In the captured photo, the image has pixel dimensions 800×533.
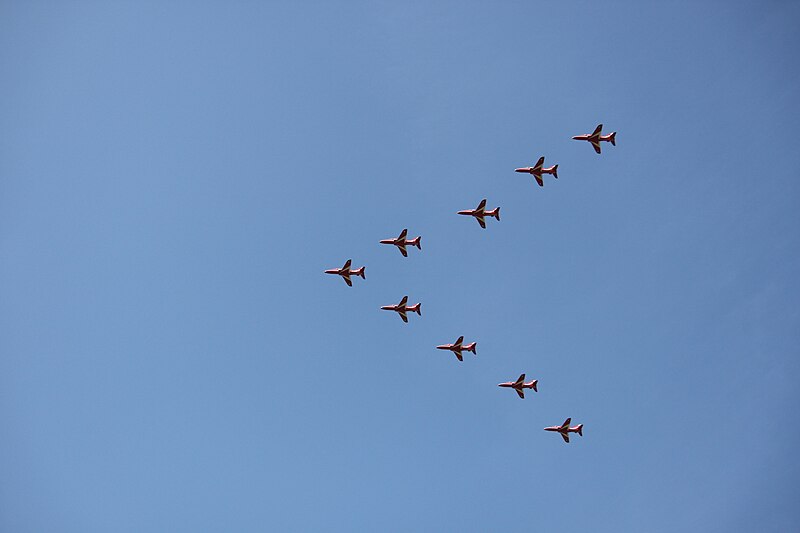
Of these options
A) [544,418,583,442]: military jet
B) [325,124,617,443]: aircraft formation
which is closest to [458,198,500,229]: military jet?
[325,124,617,443]: aircraft formation

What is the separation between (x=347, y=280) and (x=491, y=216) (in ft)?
99.5

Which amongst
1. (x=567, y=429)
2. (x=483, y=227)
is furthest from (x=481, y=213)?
(x=567, y=429)

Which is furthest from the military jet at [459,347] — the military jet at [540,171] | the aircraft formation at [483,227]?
the military jet at [540,171]

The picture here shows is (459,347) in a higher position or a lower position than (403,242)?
lower

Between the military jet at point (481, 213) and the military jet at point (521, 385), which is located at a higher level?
the military jet at point (481, 213)

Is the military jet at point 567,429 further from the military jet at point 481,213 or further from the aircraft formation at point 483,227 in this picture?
the military jet at point 481,213

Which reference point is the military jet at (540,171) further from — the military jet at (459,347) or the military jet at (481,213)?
the military jet at (459,347)

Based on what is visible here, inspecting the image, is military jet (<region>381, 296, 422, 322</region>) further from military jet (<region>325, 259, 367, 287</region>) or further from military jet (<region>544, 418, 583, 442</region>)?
military jet (<region>544, 418, 583, 442</region>)

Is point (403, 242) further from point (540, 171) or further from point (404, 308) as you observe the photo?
point (540, 171)

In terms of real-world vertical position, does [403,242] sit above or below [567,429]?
above

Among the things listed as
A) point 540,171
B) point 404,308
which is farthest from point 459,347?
point 540,171

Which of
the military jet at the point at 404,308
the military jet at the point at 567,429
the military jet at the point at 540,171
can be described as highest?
the military jet at the point at 540,171

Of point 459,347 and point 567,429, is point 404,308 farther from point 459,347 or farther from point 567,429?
point 567,429

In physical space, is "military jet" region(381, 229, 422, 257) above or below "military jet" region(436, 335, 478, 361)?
above
